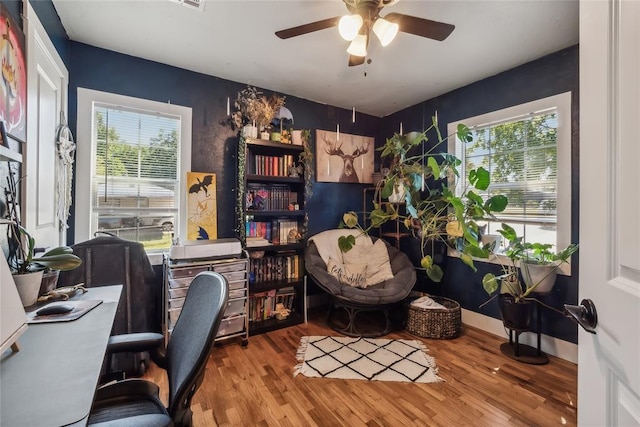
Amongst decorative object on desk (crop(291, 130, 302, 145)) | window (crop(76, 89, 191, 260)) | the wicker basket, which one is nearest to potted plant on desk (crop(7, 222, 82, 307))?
window (crop(76, 89, 191, 260))

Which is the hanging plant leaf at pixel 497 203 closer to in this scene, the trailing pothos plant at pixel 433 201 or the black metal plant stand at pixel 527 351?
the trailing pothos plant at pixel 433 201

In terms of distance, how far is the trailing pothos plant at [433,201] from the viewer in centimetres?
260

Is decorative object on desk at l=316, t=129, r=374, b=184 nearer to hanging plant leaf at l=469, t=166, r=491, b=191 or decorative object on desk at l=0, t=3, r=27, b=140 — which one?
hanging plant leaf at l=469, t=166, r=491, b=191

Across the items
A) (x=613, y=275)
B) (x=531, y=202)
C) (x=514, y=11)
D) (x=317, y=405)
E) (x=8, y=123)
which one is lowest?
(x=317, y=405)

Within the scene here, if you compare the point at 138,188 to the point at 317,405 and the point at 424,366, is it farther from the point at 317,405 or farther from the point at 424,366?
the point at 424,366

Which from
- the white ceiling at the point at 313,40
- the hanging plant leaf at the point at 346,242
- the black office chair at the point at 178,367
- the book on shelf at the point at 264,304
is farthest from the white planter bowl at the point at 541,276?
the black office chair at the point at 178,367

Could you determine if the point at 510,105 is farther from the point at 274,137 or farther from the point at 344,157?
the point at 274,137

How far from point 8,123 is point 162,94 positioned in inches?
62.5

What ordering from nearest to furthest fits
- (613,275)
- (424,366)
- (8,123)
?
(613,275) < (8,123) < (424,366)

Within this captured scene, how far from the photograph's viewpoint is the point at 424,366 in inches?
86.1

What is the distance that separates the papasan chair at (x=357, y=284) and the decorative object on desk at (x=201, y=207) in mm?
1021

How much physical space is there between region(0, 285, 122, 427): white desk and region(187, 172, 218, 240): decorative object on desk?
1.72m

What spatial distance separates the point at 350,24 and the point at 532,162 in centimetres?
215

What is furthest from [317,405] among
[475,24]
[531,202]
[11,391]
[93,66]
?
[93,66]
